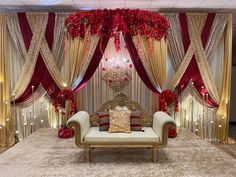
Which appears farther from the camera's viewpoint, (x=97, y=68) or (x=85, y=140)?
(x=97, y=68)

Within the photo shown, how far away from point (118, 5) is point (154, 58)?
1.29 metres

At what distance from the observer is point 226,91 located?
5.51m

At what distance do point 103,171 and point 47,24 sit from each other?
3319 millimetres

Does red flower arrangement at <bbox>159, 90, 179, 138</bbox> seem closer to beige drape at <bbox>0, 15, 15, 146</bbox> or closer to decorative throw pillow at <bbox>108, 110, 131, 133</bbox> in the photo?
decorative throw pillow at <bbox>108, 110, 131, 133</bbox>

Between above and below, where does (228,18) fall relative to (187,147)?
above

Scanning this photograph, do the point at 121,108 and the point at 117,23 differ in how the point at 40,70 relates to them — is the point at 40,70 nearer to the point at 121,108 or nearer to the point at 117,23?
the point at 121,108

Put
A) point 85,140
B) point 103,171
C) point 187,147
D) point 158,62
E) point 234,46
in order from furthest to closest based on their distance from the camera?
point 234,46 < point 158,62 < point 187,147 < point 85,140 < point 103,171

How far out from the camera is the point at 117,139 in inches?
154

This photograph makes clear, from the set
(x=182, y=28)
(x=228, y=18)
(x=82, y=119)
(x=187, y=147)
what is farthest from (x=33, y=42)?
(x=228, y=18)

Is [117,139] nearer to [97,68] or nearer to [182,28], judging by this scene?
[97,68]

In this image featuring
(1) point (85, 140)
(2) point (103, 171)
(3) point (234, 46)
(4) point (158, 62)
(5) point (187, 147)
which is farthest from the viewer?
(3) point (234, 46)

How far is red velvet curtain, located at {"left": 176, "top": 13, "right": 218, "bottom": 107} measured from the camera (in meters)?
5.41

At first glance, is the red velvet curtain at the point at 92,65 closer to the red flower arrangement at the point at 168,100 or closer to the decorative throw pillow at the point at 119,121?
the decorative throw pillow at the point at 119,121

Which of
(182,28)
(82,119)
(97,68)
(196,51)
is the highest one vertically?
(182,28)
